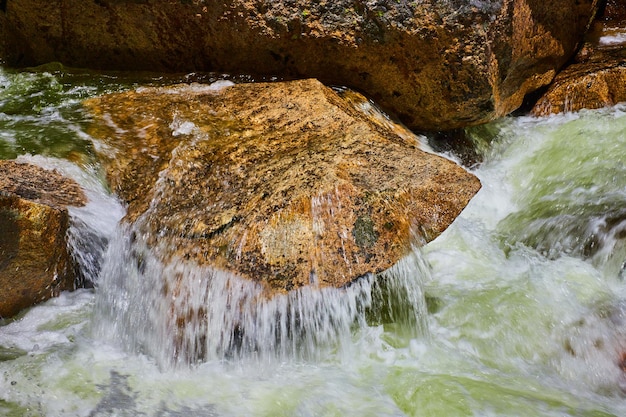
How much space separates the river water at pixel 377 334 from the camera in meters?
2.83

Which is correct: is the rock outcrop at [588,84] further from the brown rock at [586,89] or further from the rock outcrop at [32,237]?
the rock outcrop at [32,237]

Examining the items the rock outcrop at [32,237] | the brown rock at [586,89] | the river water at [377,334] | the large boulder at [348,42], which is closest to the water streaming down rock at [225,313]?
the river water at [377,334]

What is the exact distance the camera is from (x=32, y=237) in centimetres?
325

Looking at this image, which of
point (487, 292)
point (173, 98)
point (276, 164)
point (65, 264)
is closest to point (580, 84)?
point (487, 292)

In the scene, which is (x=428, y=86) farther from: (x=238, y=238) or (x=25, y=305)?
(x=25, y=305)

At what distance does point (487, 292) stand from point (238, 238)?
1713 millimetres

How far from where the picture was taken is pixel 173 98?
4.46 meters

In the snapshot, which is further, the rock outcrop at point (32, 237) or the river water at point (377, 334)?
the rock outcrop at point (32, 237)

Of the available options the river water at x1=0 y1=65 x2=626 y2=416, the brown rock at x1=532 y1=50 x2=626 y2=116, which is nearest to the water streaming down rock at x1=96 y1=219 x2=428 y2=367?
the river water at x1=0 y1=65 x2=626 y2=416

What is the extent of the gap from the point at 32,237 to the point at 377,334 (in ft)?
7.00

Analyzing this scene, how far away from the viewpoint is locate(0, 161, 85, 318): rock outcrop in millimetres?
3196

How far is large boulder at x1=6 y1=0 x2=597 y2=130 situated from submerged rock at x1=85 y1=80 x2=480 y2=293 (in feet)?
1.61

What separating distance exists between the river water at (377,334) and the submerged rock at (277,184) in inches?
6.3

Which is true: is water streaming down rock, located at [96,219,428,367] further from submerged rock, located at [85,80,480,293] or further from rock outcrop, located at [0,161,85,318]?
rock outcrop, located at [0,161,85,318]
